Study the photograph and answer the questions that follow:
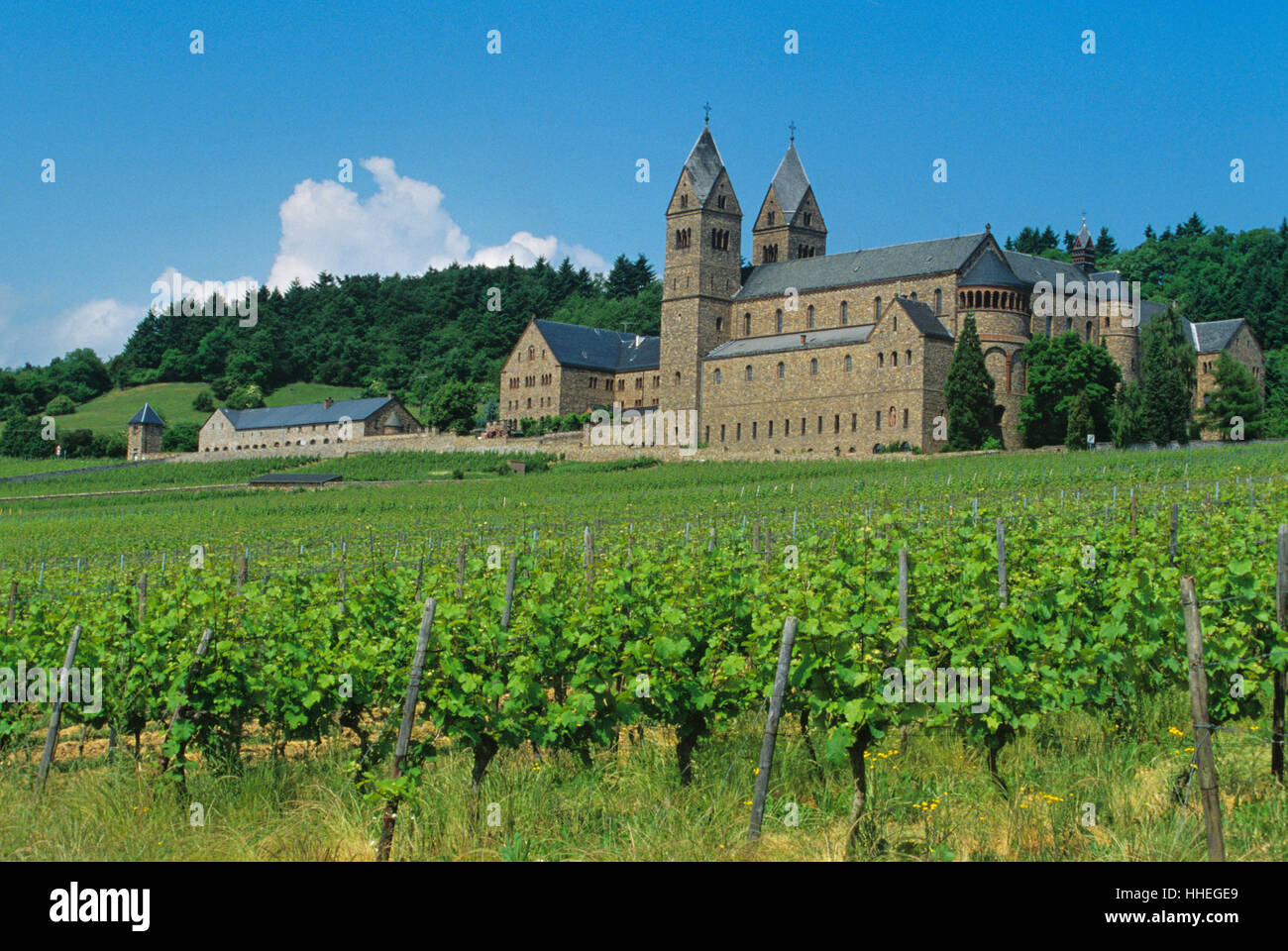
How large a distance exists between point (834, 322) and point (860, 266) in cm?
392

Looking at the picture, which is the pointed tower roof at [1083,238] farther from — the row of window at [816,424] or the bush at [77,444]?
the bush at [77,444]

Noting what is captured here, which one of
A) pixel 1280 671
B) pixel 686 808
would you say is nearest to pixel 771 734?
pixel 686 808

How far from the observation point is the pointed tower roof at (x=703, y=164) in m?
76.7

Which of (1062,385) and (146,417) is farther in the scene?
(146,417)

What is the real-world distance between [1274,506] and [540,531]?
18.2 meters

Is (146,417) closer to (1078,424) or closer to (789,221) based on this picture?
(789,221)

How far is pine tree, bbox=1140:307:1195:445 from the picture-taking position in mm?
61094

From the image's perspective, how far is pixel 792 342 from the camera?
237 feet

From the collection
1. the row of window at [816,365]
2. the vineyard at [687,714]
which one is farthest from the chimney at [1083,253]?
the vineyard at [687,714]

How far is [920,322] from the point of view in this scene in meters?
64.8

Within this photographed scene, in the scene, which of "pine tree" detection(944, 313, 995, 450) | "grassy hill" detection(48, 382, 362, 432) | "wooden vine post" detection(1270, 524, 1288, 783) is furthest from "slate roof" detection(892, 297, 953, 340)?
"grassy hill" detection(48, 382, 362, 432)

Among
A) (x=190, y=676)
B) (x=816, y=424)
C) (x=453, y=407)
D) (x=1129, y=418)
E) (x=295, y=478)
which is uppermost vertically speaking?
(x=453, y=407)

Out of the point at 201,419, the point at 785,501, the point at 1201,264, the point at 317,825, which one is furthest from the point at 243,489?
the point at 1201,264

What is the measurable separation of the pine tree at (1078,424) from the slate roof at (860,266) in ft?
38.8
